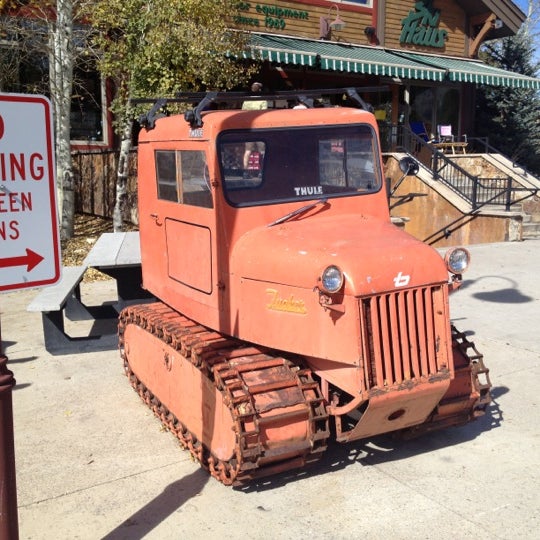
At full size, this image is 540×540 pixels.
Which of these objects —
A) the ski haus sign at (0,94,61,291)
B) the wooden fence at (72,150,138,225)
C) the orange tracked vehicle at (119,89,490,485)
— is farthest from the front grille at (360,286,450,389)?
the wooden fence at (72,150,138,225)

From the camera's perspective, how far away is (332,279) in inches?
147

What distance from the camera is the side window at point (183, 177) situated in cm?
464

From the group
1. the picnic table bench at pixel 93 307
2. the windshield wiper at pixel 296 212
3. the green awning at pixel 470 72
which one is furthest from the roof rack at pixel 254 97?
the green awning at pixel 470 72

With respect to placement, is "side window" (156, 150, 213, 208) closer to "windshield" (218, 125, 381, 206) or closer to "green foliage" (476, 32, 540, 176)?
"windshield" (218, 125, 381, 206)

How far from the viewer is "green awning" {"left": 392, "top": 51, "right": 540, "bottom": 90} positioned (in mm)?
19047

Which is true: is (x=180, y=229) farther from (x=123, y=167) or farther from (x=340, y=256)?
(x=123, y=167)

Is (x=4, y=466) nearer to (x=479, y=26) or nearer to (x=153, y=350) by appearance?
(x=153, y=350)

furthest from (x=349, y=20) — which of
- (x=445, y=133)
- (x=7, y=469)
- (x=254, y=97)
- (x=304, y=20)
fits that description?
(x=7, y=469)

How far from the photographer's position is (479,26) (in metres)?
22.0

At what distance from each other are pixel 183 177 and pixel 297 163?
35.5 inches

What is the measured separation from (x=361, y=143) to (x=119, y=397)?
3.08m

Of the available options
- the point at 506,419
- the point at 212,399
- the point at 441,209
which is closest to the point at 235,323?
the point at 212,399

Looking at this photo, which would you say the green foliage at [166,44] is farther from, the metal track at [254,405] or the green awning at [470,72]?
the green awning at [470,72]

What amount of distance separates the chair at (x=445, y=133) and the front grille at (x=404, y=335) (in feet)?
58.1
